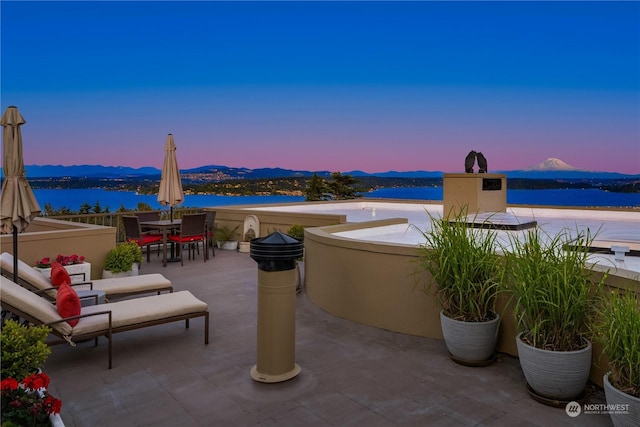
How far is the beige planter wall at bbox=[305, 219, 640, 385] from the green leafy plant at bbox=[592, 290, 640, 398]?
1.20 metres

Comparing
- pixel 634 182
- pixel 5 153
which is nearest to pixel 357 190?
pixel 634 182

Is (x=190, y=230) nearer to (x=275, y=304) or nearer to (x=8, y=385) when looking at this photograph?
(x=275, y=304)

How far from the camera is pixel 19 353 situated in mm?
2824

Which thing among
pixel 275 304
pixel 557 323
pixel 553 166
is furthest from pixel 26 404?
pixel 553 166

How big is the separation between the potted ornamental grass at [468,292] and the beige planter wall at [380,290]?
0.77ft

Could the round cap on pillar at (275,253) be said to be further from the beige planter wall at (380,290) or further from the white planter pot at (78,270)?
the white planter pot at (78,270)

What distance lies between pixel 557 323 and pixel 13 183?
17.9 ft

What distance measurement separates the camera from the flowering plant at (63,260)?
6.23 meters

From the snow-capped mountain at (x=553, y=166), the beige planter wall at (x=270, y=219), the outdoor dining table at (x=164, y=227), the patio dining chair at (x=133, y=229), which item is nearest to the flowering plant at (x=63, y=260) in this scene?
the patio dining chair at (x=133, y=229)

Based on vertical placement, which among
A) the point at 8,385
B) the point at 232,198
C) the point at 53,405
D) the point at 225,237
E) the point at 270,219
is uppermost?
the point at 232,198

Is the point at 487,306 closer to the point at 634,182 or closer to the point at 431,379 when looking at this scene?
the point at 431,379

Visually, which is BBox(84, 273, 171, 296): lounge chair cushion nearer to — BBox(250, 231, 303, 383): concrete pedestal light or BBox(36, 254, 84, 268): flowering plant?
BBox(36, 254, 84, 268): flowering plant

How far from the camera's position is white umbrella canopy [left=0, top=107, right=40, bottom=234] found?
15.8ft

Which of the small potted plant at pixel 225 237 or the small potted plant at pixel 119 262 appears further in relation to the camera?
the small potted plant at pixel 225 237
